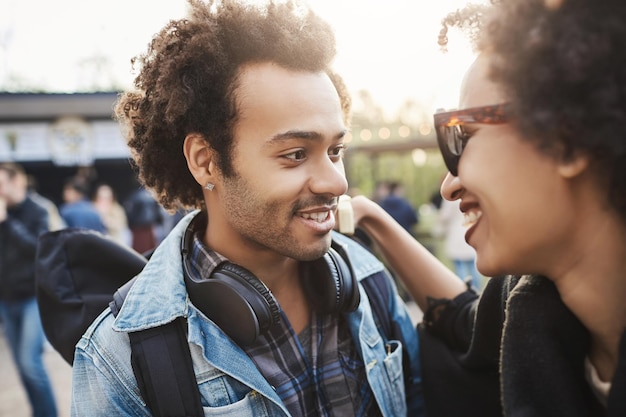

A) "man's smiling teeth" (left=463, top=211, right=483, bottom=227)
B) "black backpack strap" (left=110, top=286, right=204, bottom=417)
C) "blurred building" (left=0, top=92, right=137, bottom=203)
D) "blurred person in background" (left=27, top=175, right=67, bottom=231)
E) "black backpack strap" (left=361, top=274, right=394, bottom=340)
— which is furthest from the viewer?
"blurred building" (left=0, top=92, right=137, bottom=203)

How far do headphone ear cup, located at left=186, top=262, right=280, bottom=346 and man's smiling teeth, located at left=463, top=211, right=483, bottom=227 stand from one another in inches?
28.8

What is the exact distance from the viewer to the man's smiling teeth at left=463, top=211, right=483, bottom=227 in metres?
1.40

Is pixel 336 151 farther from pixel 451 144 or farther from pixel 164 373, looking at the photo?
pixel 164 373

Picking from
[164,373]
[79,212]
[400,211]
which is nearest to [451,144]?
[164,373]

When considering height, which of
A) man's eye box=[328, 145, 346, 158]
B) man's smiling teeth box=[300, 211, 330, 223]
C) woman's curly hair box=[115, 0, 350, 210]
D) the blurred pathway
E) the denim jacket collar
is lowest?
the blurred pathway

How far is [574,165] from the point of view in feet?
3.90

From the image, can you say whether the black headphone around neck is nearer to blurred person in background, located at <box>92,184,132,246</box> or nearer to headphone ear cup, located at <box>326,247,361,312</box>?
headphone ear cup, located at <box>326,247,361,312</box>

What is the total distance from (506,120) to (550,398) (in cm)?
78

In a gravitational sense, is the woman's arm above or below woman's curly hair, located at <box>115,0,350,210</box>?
below

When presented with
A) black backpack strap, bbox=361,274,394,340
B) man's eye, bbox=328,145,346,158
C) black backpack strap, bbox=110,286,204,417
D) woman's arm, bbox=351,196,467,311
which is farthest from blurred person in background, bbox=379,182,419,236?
black backpack strap, bbox=110,286,204,417

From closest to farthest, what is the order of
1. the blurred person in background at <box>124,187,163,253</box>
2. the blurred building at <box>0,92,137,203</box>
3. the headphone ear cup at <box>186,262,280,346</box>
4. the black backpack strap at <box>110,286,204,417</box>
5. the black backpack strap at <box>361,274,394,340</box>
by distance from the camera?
the black backpack strap at <box>110,286,204,417</box> < the headphone ear cup at <box>186,262,280,346</box> < the black backpack strap at <box>361,274,394,340</box> < the blurred person in background at <box>124,187,163,253</box> < the blurred building at <box>0,92,137,203</box>

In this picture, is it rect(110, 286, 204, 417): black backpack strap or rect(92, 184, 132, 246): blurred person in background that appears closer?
rect(110, 286, 204, 417): black backpack strap

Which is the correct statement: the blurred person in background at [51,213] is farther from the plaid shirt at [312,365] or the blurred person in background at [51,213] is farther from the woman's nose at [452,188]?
the woman's nose at [452,188]

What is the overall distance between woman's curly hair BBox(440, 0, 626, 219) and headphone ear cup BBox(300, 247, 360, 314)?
99cm
